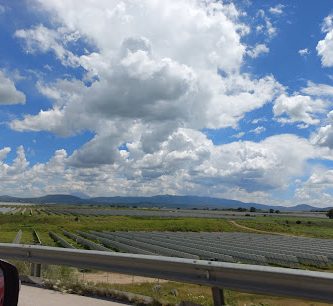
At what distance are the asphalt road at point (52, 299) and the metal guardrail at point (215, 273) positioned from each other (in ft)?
1.95

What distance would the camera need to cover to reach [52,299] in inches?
314

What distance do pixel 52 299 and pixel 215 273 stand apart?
297 centimetres

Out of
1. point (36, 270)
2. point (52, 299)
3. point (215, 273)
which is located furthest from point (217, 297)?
point (36, 270)

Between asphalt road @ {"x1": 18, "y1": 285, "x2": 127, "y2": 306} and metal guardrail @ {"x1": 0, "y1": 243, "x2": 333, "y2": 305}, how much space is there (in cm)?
59

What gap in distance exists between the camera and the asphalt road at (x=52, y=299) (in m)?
7.59

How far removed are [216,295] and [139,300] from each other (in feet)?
4.60

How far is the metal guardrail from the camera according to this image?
19.0ft

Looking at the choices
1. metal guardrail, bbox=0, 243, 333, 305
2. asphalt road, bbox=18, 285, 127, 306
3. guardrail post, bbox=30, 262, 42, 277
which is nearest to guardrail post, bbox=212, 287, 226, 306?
metal guardrail, bbox=0, 243, 333, 305

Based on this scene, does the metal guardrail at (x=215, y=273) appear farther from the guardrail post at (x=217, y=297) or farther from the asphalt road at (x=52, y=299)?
the asphalt road at (x=52, y=299)

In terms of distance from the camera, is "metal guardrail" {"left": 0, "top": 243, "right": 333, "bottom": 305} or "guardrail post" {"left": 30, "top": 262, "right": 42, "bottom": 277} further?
"guardrail post" {"left": 30, "top": 262, "right": 42, "bottom": 277}

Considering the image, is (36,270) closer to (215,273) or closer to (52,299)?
(52,299)

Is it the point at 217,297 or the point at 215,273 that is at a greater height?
the point at 215,273

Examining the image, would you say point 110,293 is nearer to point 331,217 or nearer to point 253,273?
point 253,273

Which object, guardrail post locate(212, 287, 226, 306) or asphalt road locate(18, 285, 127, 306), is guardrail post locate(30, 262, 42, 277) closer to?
asphalt road locate(18, 285, 127, 306)
